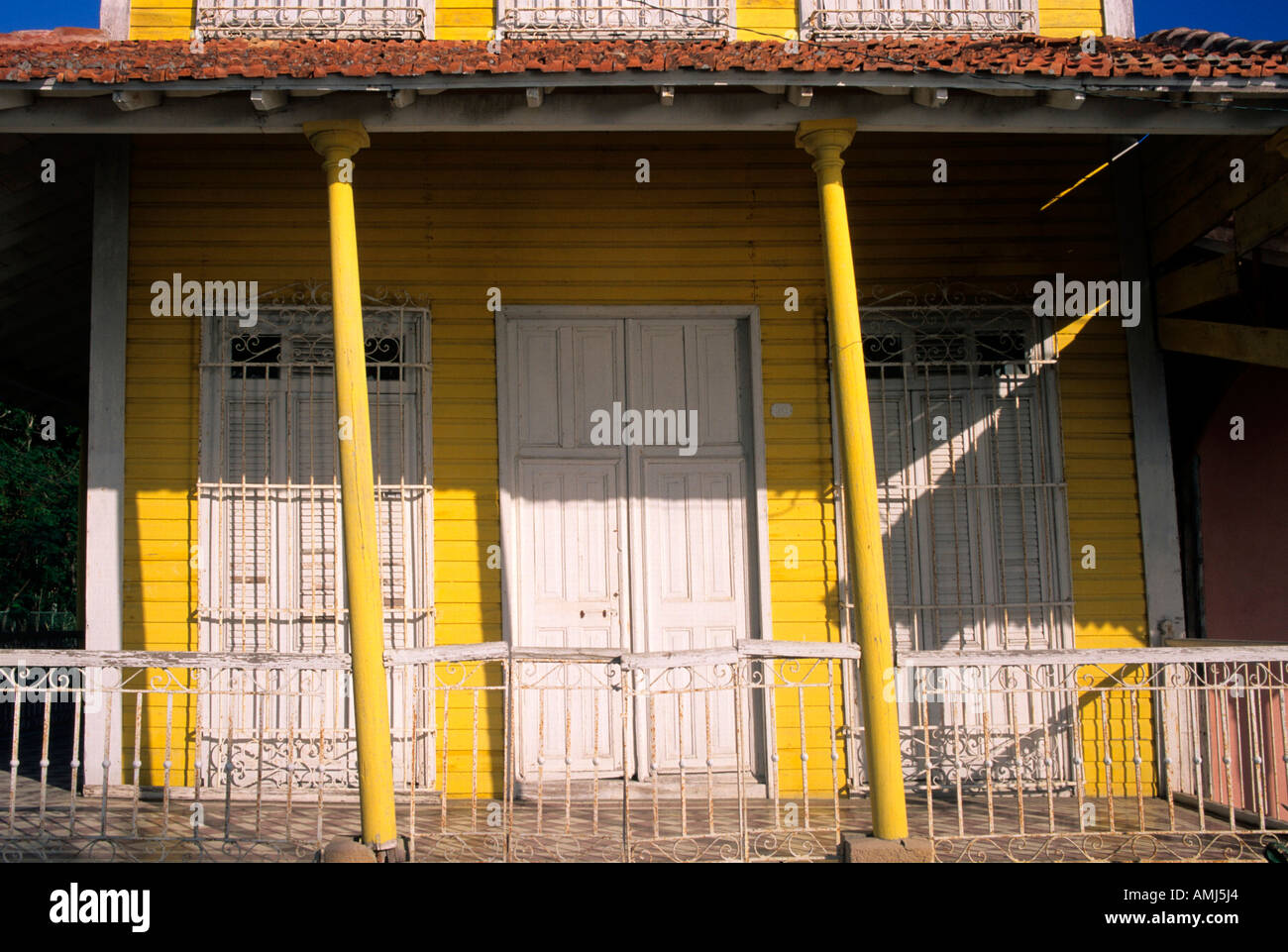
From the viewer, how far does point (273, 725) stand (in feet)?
24.2

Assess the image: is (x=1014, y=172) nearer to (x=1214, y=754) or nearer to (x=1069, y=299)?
(x=1069, y=299)

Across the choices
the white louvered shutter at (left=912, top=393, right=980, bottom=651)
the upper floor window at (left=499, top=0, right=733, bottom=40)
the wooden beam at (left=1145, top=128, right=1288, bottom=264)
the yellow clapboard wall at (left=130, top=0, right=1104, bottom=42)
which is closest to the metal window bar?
the white louvered shutter at (left=912, top=393, right=980, bottom=651)

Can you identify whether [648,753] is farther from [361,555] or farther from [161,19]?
[161,19]

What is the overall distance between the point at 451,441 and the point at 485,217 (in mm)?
1602

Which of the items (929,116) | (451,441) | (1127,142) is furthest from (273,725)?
(1127,142)

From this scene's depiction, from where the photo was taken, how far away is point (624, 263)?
309 inches

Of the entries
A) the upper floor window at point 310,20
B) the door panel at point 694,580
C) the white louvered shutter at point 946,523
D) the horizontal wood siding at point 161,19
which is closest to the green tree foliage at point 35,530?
the horizontal wood siding at point 161,19

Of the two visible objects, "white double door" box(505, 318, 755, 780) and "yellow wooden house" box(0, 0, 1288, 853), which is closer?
"yellow wooden house" box(0, 0, 1288, 853)

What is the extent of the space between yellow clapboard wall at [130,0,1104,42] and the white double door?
212 cm

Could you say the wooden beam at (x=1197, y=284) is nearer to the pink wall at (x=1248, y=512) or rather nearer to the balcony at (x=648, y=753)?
the pink wall at (x=1248, y=512)

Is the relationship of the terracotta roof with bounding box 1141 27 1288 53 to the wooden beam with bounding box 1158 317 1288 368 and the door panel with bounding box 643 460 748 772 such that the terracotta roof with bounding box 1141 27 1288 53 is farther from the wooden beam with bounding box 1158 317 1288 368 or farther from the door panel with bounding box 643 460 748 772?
the door panel with bounding box 643 460 748 772

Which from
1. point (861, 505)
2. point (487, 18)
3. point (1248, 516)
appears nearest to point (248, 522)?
point (487, 18)

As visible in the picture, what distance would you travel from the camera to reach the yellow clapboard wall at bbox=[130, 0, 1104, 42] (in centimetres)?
780

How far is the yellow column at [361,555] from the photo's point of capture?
5504 mm
